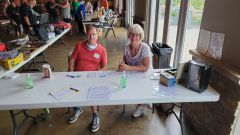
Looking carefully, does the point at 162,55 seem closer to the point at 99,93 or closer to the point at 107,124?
the point at 107,124

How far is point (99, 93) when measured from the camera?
5.72 feet

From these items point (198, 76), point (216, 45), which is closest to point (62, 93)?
point (198, 76)

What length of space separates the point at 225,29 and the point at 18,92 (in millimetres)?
1980

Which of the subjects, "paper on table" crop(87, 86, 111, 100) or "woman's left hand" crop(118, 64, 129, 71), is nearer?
"paper on table" crop(87, 86, 111, 100)

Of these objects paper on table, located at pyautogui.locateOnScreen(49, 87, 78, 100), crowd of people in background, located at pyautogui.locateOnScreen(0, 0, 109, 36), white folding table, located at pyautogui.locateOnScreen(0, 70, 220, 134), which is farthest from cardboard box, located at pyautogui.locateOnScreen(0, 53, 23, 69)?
crowd of people in background, located at pyautogui.locateOnScreen(0, 0, 109, 36)

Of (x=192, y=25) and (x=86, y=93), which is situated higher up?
(x=192, y=25)

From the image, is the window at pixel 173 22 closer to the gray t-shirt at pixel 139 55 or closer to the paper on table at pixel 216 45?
the gray t-shirt at pixel 139 55

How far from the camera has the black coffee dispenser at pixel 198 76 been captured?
5.53 ft

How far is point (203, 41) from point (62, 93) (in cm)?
158

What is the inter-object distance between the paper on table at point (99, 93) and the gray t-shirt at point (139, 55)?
0.67 m

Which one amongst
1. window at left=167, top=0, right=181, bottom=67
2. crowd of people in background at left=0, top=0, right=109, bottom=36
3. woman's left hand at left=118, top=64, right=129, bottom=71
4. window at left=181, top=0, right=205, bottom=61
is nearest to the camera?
woman's left hand at left=118, top=64, right=129, bottom=71

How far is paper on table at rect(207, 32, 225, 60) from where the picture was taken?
6.06 feet

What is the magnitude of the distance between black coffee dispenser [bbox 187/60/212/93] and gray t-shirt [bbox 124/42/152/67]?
631 millimetres

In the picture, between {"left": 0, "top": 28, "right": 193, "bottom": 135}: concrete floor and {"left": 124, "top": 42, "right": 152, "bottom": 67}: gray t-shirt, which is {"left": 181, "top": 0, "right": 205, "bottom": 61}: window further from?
{"left": 0, "top": 28, "right": 193, "bottom": 135}: concrete floor
